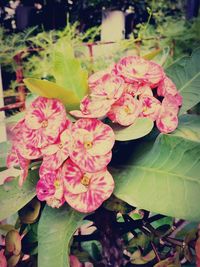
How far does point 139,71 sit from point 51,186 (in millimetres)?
239

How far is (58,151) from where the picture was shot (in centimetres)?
53

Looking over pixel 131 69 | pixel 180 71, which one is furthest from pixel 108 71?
pixel 180 71

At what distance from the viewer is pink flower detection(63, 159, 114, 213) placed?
51 centimetres

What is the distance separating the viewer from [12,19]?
405cm

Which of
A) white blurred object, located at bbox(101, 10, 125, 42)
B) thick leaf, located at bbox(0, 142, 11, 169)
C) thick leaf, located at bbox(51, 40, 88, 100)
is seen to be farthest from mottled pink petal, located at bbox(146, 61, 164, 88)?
white blurred object, located at bbox(101, 10, 125, 42)

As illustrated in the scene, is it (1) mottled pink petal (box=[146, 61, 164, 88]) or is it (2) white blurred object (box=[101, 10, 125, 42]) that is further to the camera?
(2) white blurred object (box=[101, 10, 125, 42])

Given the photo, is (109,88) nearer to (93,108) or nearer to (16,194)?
(93,108)

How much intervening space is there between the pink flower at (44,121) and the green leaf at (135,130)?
0.09 metres

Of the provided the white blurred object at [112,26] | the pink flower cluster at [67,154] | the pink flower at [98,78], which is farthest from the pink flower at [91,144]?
the white blurred object at [112,26]

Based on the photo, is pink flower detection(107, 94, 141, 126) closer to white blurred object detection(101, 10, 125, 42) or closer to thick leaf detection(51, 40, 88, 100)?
thick leaf detection(51, 40, 88, 100)

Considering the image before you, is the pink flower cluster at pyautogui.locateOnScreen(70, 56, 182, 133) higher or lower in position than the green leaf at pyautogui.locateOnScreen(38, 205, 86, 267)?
higher

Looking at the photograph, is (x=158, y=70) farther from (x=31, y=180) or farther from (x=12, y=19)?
(x=12, y=19)

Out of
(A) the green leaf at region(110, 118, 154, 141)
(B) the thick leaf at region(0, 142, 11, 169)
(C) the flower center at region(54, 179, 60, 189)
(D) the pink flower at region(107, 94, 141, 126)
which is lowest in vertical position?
(B) the thick leaf at region(0, 142, 11, 169)

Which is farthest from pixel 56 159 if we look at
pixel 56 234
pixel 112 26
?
pixel 112 26
